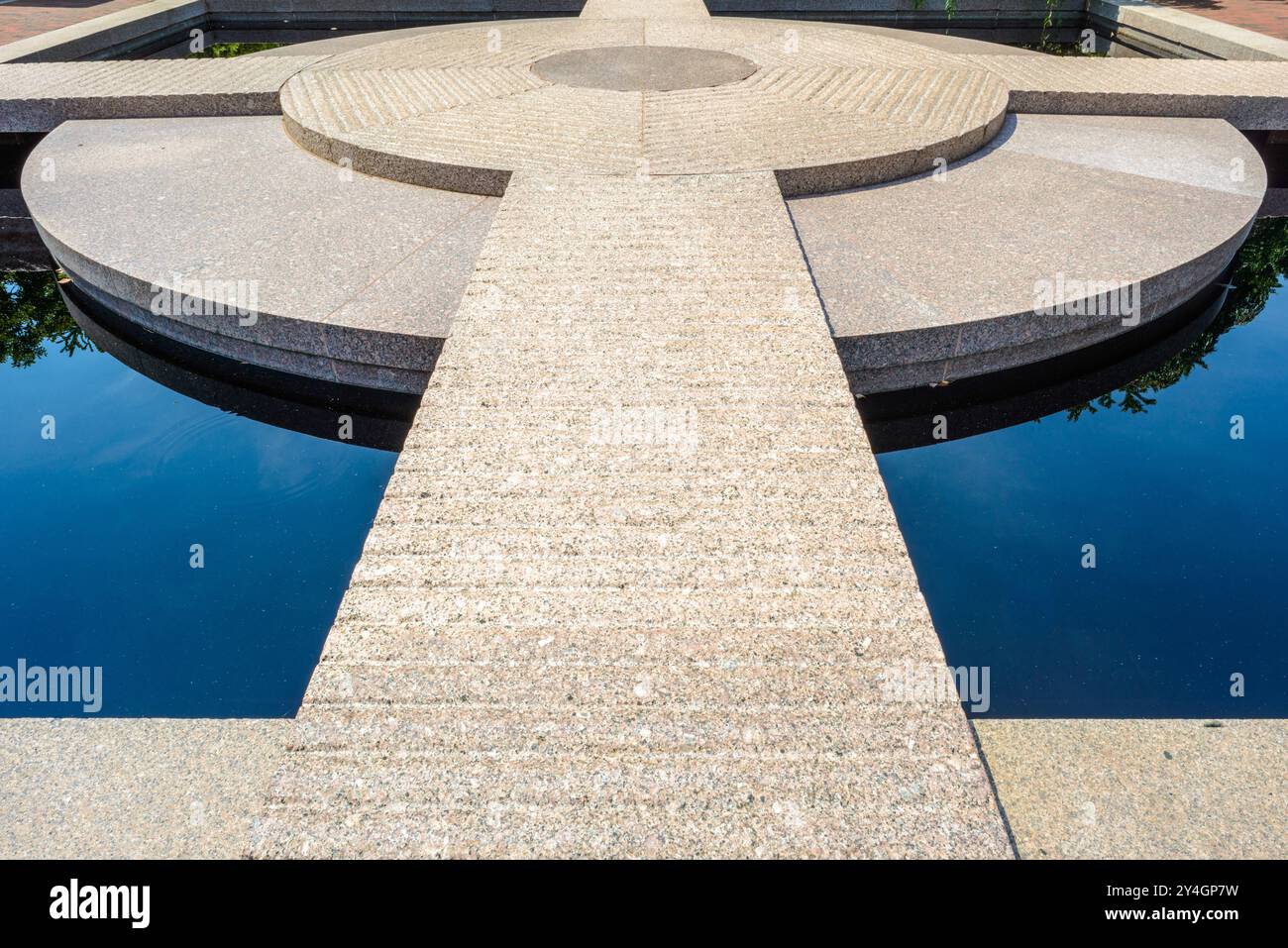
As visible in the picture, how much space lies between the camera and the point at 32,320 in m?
6.05

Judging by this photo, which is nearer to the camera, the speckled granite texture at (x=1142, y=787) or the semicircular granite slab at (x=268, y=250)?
the speckled granite texture at (x=1142, y=787)

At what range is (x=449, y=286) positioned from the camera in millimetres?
5035

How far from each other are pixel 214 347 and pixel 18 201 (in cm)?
475

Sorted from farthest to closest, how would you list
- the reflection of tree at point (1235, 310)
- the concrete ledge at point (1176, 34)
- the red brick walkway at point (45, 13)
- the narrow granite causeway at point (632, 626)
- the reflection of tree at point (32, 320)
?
the red brick walkway at point (45, 13), the concrete ledge at point (1176, 34), the reflection of tree at point (32, 320), the reflection of tree at point (1235, 310), the narrow granite causeway at point (632, 626)

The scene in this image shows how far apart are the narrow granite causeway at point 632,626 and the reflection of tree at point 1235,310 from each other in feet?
7.24

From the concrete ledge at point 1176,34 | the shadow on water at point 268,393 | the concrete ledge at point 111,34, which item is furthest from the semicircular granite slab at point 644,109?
the concrete ledge at point 1176,34

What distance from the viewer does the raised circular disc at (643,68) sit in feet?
27.6

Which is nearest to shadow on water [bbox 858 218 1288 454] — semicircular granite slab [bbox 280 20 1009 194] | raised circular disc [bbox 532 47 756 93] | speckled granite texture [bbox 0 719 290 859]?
semicircular granite slab [bbox 280 20 1009 194]

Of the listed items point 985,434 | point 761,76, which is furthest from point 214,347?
point 761,76

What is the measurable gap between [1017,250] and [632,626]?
13.3 feet

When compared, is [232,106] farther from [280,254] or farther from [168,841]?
[168,841]

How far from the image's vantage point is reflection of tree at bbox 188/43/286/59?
14109 millimetres

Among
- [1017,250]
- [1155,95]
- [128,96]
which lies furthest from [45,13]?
[1155,95]

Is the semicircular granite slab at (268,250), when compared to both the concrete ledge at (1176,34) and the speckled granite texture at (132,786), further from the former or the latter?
the concrete ledge at (1176,34)
